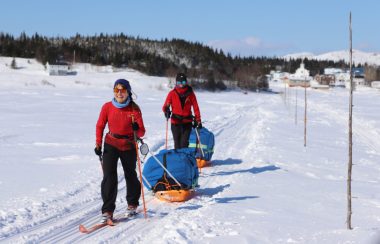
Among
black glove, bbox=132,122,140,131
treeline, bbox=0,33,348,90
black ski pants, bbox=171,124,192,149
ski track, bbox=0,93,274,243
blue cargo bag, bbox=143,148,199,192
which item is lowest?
ski track, bbox=0,93,274,243

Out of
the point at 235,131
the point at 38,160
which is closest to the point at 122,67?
the point at 235,131

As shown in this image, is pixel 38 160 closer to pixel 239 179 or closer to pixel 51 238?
pixel 239 179

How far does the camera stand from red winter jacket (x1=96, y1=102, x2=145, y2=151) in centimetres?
606

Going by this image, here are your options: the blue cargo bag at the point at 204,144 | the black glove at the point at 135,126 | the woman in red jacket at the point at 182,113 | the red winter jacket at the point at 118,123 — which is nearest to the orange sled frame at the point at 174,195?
the red winter jacket at the point at 118,123

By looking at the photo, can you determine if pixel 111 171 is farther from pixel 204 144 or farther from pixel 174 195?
pixel 204 144

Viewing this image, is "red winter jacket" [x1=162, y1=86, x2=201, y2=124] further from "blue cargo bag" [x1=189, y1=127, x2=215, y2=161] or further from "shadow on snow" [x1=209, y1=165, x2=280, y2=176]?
"shadow on snow" [x1=209, y1=165, x2=280, y2=176]

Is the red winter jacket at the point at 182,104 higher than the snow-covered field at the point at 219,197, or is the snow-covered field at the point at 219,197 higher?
the red winter jacket at the point at 182,104

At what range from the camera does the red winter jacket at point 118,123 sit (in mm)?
6062

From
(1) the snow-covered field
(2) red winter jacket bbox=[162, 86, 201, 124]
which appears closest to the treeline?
(1) the snow-covered field

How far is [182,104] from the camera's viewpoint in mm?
9219

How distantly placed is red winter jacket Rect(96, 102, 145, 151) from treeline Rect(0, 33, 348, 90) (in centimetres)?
7816

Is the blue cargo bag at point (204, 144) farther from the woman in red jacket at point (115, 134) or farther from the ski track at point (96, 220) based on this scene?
the woman in red jacket at point (115, 134)

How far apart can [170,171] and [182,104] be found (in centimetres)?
215

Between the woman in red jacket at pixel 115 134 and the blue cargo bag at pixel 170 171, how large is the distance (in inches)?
50.0
